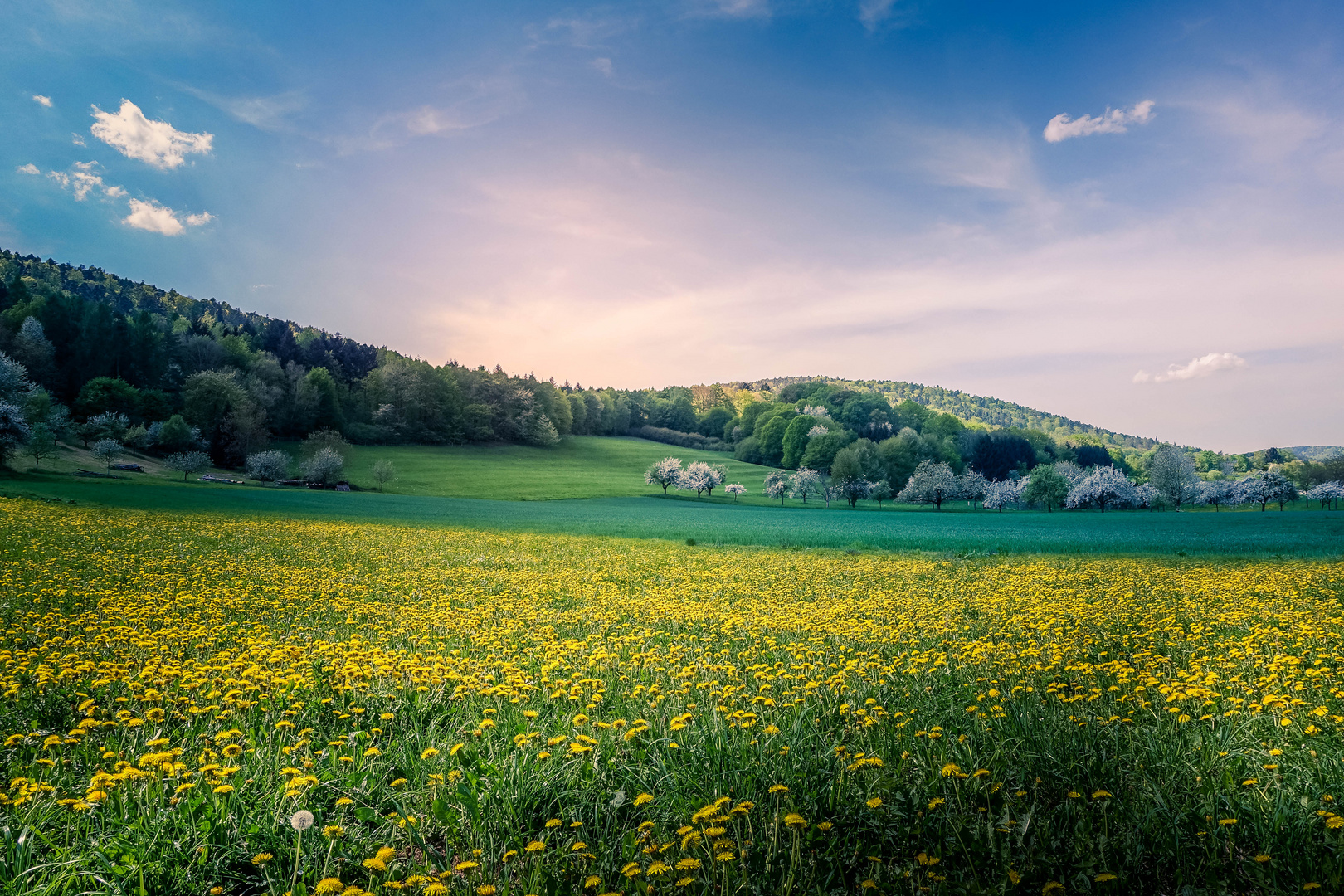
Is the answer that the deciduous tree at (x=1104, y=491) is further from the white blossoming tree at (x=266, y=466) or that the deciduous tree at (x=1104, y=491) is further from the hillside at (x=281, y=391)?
the white blossoming tree at (x=266, y=466)

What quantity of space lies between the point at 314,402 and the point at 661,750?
300 ft

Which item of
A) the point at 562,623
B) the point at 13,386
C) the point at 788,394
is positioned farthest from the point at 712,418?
the point at 562,623

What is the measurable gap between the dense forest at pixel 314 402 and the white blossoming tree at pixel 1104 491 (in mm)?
13921

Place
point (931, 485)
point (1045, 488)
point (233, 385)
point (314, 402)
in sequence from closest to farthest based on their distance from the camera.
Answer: point (233, 385)
point (1045, 488)
point (931, 485)
point (314, 402)

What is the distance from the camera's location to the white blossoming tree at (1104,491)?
7150 cm

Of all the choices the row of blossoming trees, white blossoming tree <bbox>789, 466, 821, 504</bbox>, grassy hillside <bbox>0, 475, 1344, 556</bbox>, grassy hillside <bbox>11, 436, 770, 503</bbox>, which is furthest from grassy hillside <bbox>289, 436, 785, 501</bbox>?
grassy hillside <bbox>0, 475, 1344, 556</bbox>

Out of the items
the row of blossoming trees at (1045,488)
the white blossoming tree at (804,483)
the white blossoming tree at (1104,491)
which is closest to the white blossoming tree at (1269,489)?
the row of blossoming trees at (1045,488)

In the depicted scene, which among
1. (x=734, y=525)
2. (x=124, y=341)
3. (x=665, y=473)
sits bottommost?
(x=734, y=525)

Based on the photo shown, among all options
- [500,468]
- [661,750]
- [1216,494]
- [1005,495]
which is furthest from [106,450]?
[1216,494]

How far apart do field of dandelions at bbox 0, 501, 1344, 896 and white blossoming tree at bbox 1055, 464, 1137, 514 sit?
72.3 m

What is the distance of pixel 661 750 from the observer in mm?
4445

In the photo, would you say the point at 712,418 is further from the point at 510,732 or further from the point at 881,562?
the point at 510,732

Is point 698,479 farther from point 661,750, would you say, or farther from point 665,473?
point 661,750

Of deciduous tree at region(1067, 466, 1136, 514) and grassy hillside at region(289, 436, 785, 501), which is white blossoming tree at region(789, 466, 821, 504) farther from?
deciduous tree at region(1067, 466, 1136, 514)
